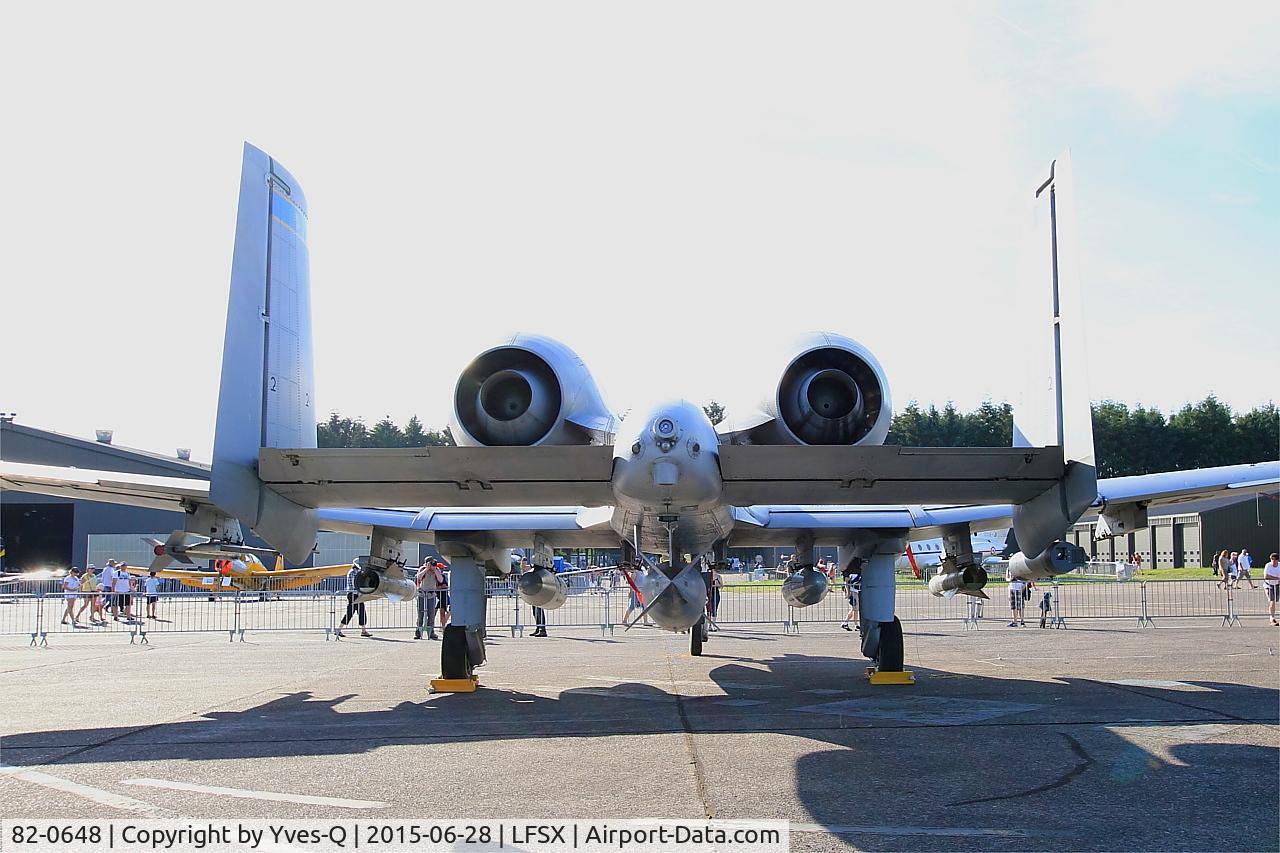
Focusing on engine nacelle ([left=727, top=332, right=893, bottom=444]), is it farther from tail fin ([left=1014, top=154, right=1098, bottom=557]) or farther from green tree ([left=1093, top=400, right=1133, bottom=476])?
green tree ([left=1093, top=400, right=1133, bottom=476])

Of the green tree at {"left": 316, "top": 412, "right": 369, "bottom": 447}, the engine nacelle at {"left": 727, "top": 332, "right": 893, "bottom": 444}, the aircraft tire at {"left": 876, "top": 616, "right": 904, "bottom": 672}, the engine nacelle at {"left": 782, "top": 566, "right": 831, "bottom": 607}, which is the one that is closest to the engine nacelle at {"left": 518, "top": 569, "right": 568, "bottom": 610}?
the engine nacelle at {"left": 782, "top": 566, "right": 831, "bottom": 607}

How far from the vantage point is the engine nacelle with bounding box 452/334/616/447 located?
28.0ft

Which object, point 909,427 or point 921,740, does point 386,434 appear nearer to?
point 909,427

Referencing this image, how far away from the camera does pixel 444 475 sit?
7613mm

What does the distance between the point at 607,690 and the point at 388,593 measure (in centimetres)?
296

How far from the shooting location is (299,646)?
17688 mm

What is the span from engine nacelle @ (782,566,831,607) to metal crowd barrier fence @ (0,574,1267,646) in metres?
5.86

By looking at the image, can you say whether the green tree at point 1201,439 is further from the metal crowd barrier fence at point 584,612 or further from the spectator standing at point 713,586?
the spectator standing at point 713,586

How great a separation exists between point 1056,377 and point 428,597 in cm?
1338

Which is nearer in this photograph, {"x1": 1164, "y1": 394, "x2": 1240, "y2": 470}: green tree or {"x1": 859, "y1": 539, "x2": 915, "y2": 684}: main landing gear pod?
{"x1": 859, "y1": 539, "x2": 915, "y2": 684}: main landing gear pod

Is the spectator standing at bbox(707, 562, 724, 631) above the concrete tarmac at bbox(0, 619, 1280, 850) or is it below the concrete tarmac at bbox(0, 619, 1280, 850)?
above

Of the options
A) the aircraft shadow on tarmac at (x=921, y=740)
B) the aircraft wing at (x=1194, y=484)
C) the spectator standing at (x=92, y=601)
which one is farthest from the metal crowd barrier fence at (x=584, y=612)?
the aircraft wing at (x=1194, y=484)

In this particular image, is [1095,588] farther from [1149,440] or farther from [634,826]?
[1149,440]

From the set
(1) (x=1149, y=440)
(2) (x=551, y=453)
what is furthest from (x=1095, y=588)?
(1) (x=1149, y=440)
